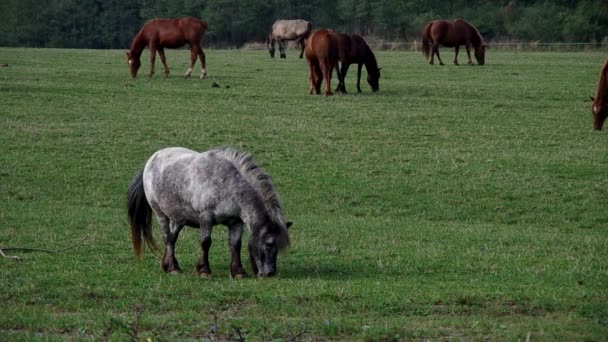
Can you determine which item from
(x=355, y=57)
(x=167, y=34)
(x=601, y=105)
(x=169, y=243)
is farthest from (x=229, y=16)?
(x=169, y=243)

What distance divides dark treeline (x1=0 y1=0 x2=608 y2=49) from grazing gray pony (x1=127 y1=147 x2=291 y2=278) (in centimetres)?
7038

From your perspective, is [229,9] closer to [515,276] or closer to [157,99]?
[157,99]

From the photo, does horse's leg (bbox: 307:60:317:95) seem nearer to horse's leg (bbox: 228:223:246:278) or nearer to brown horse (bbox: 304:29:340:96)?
brown horse (bbox: 304:29:340:96)

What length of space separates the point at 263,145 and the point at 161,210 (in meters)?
9.83

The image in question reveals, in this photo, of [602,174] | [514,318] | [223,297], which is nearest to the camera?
[514,318]

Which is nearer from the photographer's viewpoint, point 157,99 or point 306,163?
point 306,163

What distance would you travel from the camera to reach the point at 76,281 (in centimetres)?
972

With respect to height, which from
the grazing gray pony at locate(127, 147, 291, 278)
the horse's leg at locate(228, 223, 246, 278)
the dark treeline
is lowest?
the dark treeline

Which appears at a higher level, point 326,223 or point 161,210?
point 161,210

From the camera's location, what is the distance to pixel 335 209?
16.2 metres

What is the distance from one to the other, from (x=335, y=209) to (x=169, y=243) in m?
5.85

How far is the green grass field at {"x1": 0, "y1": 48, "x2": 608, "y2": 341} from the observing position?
27.2 ft

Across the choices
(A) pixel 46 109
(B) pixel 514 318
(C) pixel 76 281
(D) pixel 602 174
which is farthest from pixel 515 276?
(A) pixel 46 109

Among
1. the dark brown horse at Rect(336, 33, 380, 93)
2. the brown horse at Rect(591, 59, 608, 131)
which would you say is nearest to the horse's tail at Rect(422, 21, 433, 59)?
the dark brown horse at Rect(336, 33, 380, 93)
